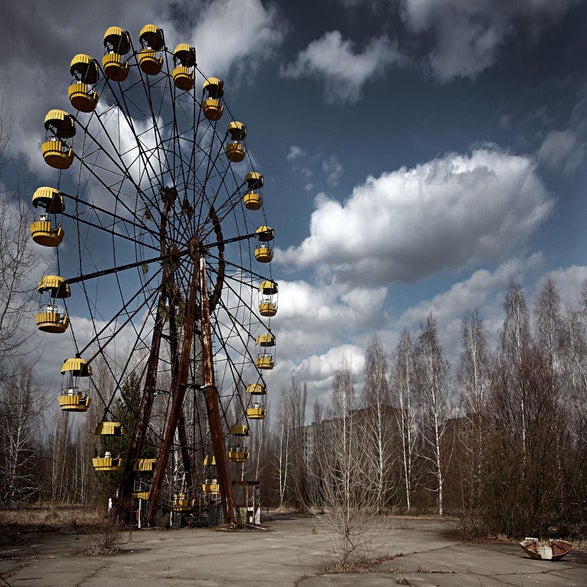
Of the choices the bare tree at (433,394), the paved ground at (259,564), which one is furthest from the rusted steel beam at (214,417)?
the bare tree at (433,394)

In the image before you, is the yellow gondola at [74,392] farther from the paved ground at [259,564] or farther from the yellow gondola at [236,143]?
the yellow gondola at [236,143]

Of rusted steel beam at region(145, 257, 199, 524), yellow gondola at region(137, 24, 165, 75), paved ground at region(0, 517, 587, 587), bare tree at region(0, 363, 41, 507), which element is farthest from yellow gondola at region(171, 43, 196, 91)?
paved ground at region(0, 517, 587, 587)

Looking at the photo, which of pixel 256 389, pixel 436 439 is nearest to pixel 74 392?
pixel 256 389

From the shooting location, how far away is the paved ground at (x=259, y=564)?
10195mm

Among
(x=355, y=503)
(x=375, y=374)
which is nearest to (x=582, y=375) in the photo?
(x=375, y=374)

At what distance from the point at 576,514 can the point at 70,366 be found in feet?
59.0

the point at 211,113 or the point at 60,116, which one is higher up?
the point at 211,113

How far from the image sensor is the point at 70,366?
1908cm

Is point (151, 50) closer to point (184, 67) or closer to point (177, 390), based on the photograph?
point (184, 67)

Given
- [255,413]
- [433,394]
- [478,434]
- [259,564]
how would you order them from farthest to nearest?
[433,394]
[255,413]
[478,434]
[259,564]

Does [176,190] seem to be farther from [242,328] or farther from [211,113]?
[242,328]

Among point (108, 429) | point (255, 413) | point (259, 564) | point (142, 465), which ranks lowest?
point (259, 564)

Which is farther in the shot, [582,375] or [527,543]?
[582,375]

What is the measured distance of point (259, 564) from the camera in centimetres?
1226
